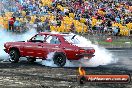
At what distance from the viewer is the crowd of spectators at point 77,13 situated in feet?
105

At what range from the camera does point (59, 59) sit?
18.0 meters

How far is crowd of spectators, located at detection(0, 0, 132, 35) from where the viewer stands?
1264 inches

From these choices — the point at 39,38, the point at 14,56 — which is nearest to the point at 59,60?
the point at 39,38

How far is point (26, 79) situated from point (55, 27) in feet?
61.2

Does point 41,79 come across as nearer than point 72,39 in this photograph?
Yes

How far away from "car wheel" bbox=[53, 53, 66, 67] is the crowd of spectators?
12.8m

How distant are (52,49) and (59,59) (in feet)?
2.07

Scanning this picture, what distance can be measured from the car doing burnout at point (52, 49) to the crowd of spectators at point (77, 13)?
11065mm

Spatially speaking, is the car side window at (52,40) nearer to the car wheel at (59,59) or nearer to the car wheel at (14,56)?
the car wheel at (59,59)

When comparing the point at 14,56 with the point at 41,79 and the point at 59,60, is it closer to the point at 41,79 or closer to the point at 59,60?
the point at 59,60

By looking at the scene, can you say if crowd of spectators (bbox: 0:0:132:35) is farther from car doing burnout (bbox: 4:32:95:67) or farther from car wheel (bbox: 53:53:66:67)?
car wheel (bbox: 53:53:66:67)

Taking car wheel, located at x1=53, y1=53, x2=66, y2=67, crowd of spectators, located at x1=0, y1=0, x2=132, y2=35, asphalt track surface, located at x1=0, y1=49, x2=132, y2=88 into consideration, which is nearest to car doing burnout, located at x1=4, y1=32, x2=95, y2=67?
car wheel, located at x1=53, y1=53, x2=66, y2=67

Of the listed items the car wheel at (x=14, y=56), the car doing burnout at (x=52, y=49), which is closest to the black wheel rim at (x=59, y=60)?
the car doing burnout at (x=52, y=49)

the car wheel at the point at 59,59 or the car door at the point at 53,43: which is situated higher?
the car door at the point at 53,43
